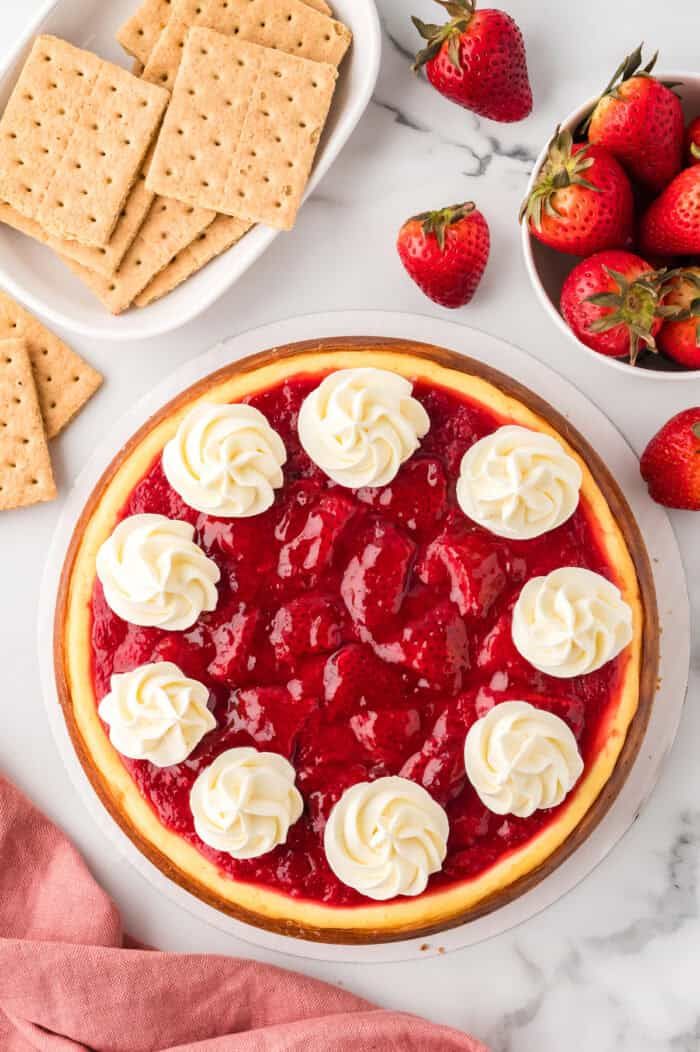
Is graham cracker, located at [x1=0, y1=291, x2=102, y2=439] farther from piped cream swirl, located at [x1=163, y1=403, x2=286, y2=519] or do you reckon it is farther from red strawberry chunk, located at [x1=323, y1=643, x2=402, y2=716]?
red strawberry chunk, located at [x1=323, y1=643, x2=402, y2=716]

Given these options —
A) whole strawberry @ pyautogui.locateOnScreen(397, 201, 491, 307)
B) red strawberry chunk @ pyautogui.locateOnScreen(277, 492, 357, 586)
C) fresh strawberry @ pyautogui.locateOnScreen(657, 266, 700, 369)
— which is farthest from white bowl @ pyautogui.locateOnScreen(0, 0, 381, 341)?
fresh strawberry @ pyautogui.locateOnScreen(657, 266, 700, 369)

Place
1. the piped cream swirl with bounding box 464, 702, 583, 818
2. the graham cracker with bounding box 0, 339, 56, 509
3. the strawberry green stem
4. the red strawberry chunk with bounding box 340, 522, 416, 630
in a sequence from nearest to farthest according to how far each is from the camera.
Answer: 1. the piped cream swirl with bounding box 464, 702, 583, 818
2. the red strawberry chunk with bounding box 340, 522, 416, 630
3. the strawberry green stem
4. the graham cracker with bounding box 0, 339, 56, 509

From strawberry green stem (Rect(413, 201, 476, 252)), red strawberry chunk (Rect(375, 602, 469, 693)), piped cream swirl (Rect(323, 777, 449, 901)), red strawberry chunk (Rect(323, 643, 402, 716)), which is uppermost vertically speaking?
strawberry green stem (Rect(413, 201, 476, 252))

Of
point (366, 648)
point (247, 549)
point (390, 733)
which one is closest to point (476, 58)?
point (247, 549)

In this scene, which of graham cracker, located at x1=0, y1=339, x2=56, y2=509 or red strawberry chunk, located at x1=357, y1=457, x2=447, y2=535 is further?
graham cracker, located at x1=0, y1=339, x2=56, y2=509

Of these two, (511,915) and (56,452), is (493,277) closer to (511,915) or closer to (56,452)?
(56,452)

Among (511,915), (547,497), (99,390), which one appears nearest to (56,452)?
(99,390)
